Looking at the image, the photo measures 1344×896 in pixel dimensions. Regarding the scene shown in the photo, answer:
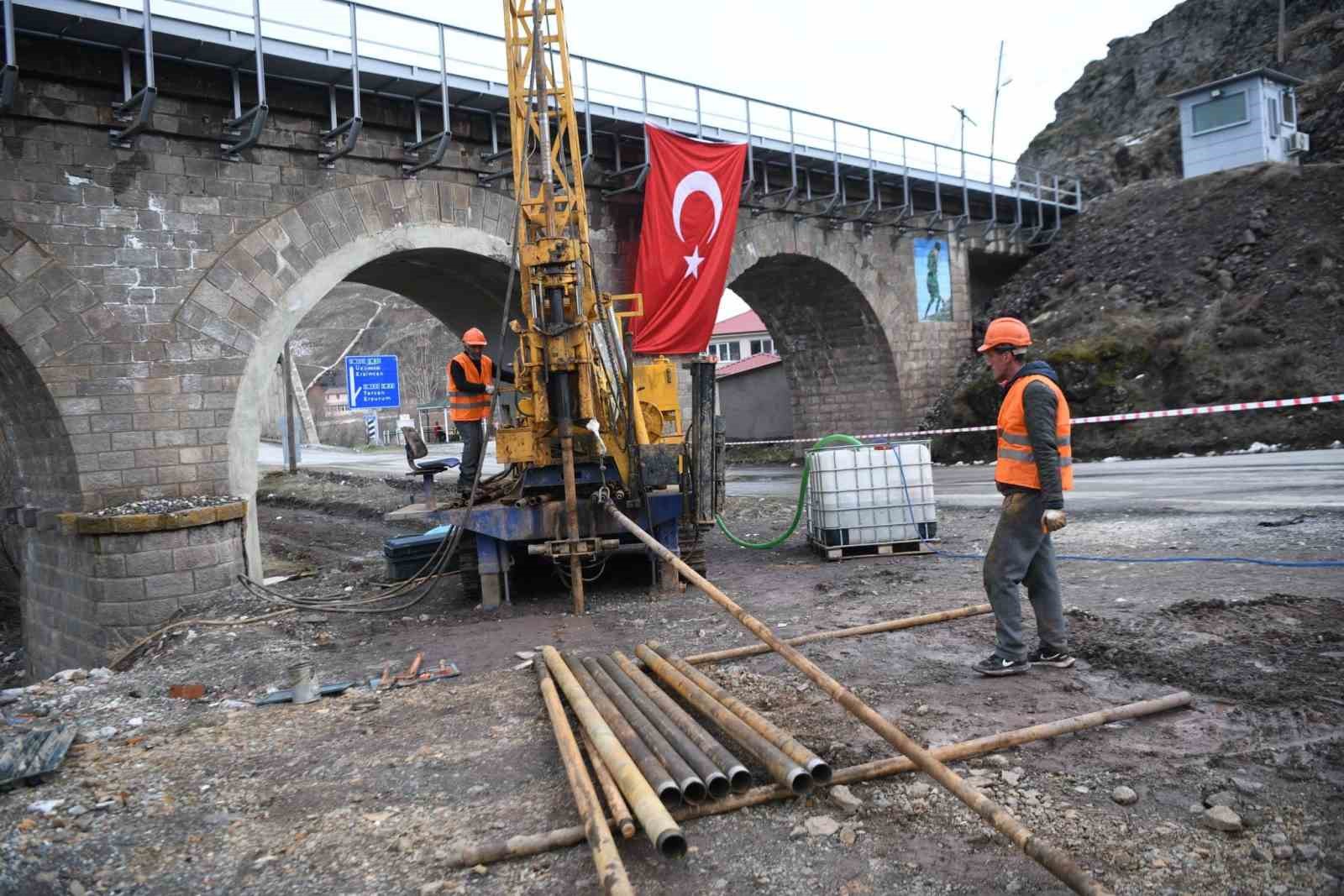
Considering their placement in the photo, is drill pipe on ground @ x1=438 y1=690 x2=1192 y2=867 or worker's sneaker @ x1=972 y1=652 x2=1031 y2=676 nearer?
drill pipe on ground @ x1=438 y1=690 x2=1192 y2=867

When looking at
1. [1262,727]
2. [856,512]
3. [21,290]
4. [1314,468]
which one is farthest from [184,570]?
[1314,468]

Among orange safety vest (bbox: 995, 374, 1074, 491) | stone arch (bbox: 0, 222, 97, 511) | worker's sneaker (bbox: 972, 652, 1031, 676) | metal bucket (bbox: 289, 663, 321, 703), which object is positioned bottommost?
metal bucket (bbox: 289, 663, 321, 703)

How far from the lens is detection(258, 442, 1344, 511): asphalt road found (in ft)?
32.9

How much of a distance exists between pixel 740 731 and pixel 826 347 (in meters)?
18.8


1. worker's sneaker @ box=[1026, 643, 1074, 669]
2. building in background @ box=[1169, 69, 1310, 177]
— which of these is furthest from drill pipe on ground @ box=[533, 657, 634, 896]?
building in background @ box=[1169, 69, 1310, 177]

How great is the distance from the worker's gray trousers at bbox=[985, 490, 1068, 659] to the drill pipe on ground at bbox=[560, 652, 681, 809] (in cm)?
216

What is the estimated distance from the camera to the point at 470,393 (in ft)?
30.7

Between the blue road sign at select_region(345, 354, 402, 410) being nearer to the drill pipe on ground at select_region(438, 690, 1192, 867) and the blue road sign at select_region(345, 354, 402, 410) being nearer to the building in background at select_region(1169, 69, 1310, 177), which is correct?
the drill pipe on ground at select_region(438, 690, 1192, 867)

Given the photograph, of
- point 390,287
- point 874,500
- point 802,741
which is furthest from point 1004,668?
point 390,287

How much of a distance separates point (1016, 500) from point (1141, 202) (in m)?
23.2

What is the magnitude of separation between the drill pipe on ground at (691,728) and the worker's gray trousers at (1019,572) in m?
1.81

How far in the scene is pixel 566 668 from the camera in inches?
210

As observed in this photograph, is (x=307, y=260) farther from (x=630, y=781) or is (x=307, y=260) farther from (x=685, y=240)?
(x=630, y=781)

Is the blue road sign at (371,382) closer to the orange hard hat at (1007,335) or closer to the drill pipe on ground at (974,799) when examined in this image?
the orange hard hat at (1007,335)
